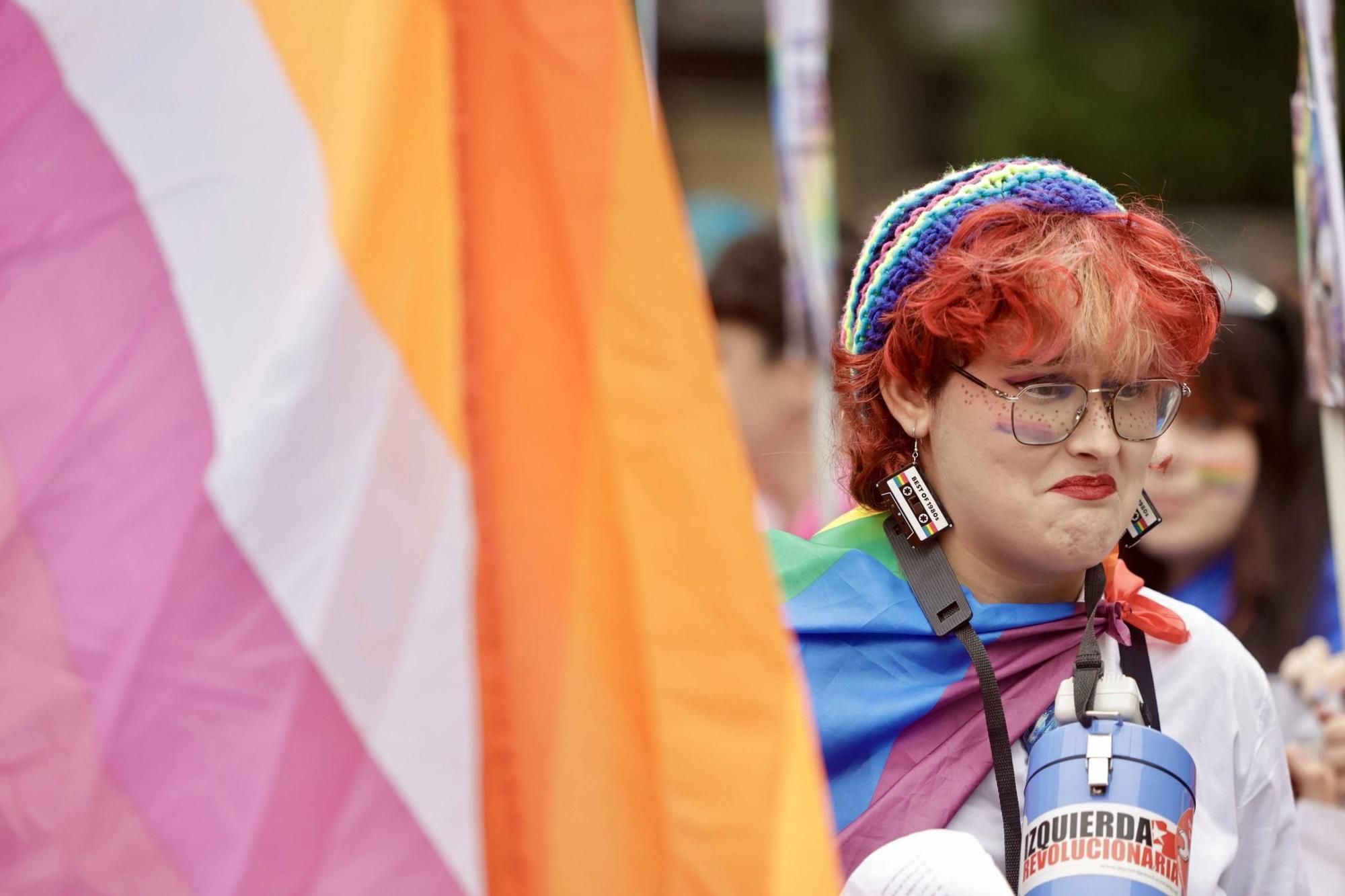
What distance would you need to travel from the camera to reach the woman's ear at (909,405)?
2123 millimetres

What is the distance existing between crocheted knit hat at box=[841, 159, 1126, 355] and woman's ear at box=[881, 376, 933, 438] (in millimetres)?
74

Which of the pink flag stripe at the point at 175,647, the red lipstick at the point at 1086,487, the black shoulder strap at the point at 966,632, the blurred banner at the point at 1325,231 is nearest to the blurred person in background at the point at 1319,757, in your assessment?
the blurred banner at the point at 1325,231

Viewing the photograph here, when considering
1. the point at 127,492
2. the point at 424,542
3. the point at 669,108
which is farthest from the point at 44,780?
the point at 669,108

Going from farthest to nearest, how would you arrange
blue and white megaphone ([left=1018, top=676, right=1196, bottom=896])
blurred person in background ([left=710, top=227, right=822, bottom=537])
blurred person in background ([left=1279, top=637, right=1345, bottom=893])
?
1. blurred person in background ([left=710, top=227, right=822, bottom=537])
2. blurred person in background ([left=1279, top=637, right=1345, bottom=893])
3. blue and white megaphone ([left=1018, top=676, right=1196, bottom=896])

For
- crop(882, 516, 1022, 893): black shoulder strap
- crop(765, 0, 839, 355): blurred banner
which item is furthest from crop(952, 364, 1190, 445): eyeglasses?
crop(765, 0, 839, 355): blurred banner

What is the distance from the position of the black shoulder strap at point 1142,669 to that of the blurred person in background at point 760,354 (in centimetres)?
254

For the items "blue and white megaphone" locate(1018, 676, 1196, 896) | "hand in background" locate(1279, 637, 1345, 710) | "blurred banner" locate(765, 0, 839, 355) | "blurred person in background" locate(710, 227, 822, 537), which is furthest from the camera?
"blurred banner" locate(765, 0, 839, 355)

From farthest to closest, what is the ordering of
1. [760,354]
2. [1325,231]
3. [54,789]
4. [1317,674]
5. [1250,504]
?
[760,354]
[1250,504]
[1317,674]
[1325,231]
[54,789]

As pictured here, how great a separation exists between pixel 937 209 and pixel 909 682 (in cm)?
62

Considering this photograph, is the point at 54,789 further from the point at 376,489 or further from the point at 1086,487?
the point at 1086,487

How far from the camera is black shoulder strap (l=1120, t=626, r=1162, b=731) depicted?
1.98 meters

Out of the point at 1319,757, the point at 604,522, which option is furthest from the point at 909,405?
the point at 1319,757

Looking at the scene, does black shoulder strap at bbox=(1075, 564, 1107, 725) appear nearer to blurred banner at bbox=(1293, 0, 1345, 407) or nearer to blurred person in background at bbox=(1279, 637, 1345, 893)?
blurred person in background at bbox=(1279, 637, 1345, 893)

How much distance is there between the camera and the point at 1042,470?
1.97m
